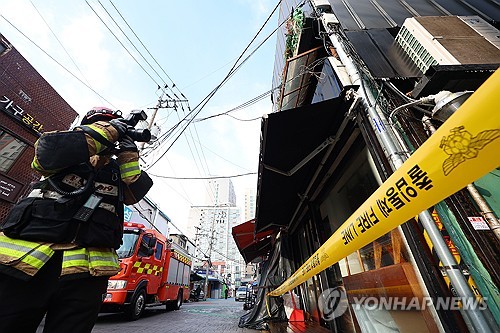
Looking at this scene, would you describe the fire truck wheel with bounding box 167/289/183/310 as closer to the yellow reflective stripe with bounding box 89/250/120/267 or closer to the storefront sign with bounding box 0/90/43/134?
the storefront sign with bounding box 0/90/43/134

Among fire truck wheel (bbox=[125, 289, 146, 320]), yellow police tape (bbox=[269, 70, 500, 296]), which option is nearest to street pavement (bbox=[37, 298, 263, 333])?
fire truck wheel (bbox=[125, 289, 146, 320])

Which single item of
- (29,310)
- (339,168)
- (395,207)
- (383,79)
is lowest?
(29,310)

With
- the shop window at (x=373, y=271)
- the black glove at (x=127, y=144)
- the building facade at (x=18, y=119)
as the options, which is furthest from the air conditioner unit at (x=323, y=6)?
the building facade at (x=18, y=119)

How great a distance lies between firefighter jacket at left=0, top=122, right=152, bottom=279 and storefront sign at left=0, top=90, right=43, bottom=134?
9.92m

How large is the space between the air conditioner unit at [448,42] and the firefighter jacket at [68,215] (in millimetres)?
3257

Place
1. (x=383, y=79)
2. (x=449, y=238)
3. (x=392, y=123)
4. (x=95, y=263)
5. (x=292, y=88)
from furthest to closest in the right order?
(x=292, y=88)
(x=383, y=79)
(x=392, y=123)
(x=449, y=238)
(x=95, y=263)

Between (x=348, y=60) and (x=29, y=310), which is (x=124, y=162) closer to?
(x=29, y=310)

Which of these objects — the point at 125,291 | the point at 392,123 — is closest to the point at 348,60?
the point at 392,123

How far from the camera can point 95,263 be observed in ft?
3.60

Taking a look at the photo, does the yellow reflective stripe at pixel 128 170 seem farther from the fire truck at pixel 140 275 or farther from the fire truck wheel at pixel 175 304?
the fire truck wheel at pixel 175 304

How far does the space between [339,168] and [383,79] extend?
1.26 meters

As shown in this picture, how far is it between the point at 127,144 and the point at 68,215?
563mm

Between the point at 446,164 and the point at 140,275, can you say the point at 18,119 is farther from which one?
the point at 446,164

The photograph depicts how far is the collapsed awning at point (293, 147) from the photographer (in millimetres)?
2424
